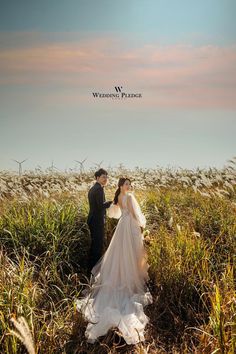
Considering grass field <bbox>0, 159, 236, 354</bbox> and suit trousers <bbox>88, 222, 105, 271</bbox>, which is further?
suit trousers <bbox>88, 222, 105, 271</bbox>

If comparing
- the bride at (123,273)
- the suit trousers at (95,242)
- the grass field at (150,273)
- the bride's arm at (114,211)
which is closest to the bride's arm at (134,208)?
the bride at (123,273)

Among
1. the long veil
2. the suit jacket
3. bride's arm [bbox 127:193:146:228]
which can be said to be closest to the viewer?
the long veil

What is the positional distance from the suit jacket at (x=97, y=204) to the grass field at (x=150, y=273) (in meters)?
0.48

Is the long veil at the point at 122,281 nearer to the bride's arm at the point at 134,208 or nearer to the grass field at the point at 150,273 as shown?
the bride's arm at the point at 134,208

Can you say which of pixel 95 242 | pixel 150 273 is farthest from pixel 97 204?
pixel 150 273

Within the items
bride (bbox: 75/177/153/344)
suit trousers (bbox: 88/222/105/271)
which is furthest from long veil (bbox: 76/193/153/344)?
suit trousers (bbox: 88/222/105/271)

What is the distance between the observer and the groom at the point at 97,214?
799 centimetres

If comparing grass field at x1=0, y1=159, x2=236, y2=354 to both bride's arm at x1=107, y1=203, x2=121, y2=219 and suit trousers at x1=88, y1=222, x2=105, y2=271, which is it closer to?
suit trousers at x1=88, y1=222, x2=105, y2=271

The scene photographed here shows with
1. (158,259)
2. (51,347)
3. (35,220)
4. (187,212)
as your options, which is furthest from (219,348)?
(187,212)

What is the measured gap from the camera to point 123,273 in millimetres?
7633

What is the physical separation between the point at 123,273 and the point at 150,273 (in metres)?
0.44

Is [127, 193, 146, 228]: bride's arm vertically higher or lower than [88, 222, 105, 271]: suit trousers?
higher

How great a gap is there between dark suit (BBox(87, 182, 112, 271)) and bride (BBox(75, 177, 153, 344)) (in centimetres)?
15

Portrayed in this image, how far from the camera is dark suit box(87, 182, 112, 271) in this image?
8000mm
